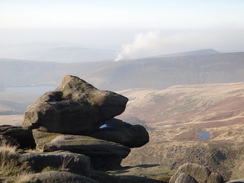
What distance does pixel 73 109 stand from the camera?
105 ft

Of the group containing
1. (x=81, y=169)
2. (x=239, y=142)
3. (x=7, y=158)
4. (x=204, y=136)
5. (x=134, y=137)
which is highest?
(x=7, y=158)

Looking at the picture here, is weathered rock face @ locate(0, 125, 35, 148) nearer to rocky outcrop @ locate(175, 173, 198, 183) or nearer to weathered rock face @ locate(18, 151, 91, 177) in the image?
weathered rock face @ locate(18, 151, 91, 177)

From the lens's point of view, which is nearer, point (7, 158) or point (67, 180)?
point (67, 180)

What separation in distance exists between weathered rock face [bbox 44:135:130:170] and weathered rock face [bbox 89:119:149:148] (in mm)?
3120

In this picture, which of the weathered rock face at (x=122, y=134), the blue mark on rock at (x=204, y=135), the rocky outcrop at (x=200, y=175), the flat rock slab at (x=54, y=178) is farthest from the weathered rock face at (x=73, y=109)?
the blue mark on rock at (x=204, y=135)

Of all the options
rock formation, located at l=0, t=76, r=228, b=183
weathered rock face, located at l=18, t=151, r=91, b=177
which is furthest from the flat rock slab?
rock formation, located at l=0, t=76, r=228, b=183

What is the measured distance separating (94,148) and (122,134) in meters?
6.84

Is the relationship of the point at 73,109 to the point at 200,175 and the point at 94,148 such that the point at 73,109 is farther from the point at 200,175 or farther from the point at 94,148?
the point at 200,175

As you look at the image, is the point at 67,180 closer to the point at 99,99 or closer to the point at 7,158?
the point at 7,158

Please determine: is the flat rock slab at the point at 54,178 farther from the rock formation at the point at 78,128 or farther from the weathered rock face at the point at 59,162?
the rock formation at the point at 78,128

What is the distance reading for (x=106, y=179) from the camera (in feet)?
63.1

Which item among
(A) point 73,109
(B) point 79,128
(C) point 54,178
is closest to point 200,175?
(C) point 54,178

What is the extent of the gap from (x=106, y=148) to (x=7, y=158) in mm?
13704

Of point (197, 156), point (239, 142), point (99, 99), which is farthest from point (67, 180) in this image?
point (239, 142)
